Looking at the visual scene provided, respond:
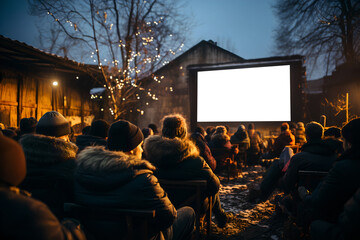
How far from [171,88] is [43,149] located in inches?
634

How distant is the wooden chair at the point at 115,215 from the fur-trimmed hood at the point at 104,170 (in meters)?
0.13

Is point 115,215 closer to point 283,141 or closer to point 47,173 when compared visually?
point 47,173

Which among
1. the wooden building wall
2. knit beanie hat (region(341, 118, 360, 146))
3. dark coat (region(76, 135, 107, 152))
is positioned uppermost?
the wooden building wall

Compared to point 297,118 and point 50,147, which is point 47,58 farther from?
point 297,118

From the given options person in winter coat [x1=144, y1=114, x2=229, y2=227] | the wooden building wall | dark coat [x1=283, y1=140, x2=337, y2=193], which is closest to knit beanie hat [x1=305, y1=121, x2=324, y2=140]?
dark coat [x1=283, y1=140, x2=337, y2=193]

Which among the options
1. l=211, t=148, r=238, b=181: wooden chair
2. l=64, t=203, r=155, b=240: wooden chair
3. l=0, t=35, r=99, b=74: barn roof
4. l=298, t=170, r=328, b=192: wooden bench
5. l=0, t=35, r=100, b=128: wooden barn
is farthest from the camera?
l=0, t=35, r=100, b=128: wooden barn

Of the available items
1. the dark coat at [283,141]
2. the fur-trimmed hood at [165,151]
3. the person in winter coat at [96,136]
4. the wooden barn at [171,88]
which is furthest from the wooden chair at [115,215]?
the wooden barn at [171,88]

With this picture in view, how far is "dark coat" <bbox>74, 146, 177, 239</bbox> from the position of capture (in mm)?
1490

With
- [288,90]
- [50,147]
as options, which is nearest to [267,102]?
[288,90]

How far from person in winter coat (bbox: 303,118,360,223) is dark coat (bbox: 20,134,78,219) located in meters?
1.93

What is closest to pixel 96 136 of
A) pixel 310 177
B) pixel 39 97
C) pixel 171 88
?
pixel 310 177

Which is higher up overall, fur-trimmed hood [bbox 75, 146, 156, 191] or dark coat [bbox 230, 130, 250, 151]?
fur-trimmed hood [bbox 75, 146, 156, 191]

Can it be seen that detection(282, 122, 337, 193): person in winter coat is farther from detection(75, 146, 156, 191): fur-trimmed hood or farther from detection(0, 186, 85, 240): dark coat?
detection(0, 186, 85, 240): dark coat

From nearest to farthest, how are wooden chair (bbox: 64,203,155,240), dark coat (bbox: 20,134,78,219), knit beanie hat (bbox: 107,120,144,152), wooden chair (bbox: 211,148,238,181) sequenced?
wooden chair (bbox: 64,203,155,240), dark coat (bbox: 20,134,78,219), knit beanie hat (bbox: 107,120,144,152), wooden chair (bbox: 211,148,238,181)
